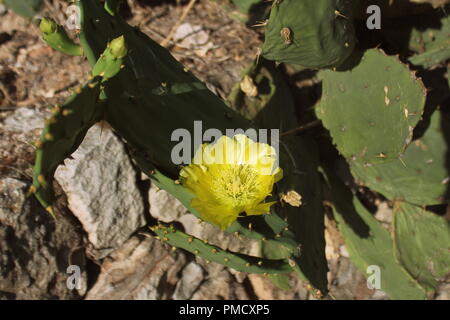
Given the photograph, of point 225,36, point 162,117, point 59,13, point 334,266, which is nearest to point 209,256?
point 162,117

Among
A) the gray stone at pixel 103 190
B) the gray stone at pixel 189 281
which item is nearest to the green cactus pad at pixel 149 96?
the gray stone at pixel 103 190

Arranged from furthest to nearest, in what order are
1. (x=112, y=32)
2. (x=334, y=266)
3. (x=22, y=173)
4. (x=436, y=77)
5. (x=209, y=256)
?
(x=334, y=266) → (x=436, y=77) → (x=22, y=173) → (x=209, y=256) → (x=112, y=32)

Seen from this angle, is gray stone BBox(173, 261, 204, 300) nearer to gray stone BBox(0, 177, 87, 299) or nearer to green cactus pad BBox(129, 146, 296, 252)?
gray stone BBox(0, 177, 87, 299)

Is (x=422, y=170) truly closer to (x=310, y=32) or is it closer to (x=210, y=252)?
(x=310, y=32)

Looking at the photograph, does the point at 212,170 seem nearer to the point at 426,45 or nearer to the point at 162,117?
the point at 162,117

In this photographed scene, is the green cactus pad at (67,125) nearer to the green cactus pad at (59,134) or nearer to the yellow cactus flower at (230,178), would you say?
the green cactus pad at (59,134)

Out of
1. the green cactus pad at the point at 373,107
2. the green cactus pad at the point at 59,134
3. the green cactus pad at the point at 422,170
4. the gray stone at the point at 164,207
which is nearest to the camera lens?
the green cactus pad at the point at 59,134

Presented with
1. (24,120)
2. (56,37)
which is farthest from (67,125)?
(24,120)
